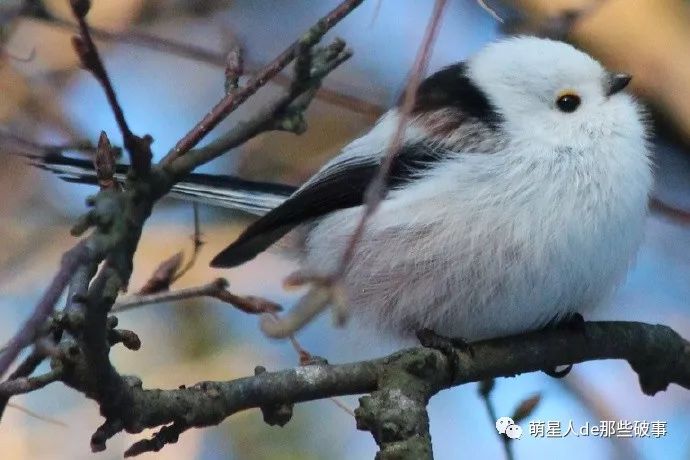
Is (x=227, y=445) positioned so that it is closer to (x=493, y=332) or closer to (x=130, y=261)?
(x=493, y=332)

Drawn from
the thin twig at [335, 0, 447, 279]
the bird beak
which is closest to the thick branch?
the thin twig at [335, 0, 447, 279]

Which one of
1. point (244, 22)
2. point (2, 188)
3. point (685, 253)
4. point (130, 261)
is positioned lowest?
point (130, 261)

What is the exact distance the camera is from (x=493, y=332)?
4.37 feet

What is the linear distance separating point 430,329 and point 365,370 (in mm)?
284

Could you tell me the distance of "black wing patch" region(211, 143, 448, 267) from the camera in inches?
52.8

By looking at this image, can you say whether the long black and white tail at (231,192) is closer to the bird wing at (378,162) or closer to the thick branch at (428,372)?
the bird wing at (378,162)

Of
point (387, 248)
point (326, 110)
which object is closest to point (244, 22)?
point (326, 110)

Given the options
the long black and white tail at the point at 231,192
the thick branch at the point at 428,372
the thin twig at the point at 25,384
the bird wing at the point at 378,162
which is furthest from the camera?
the long black and white tail at the point at 231,192

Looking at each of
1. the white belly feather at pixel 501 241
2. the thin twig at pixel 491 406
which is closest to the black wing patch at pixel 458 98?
the white belly feather at pixel 501 241

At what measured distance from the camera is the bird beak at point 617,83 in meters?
1.38

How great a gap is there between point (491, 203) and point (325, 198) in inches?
10.5

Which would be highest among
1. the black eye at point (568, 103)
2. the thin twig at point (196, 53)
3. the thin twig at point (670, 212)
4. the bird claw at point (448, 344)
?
the thin twig at point (196, 53)

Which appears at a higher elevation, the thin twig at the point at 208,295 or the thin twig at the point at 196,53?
the thin twig at the point at 196,53

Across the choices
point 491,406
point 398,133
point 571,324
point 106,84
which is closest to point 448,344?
point 491,406
